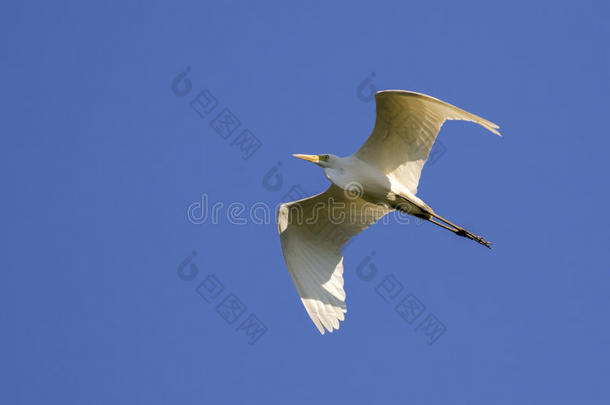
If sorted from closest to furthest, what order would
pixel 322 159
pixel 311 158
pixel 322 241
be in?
pixel 322 159 → pixel 311 158 → pixel 322 241

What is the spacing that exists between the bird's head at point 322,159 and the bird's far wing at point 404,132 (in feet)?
1.21

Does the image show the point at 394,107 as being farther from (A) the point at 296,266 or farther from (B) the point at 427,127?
(A) the point at 296,266

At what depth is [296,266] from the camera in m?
12.1

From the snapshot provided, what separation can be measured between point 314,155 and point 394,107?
1.69 meters

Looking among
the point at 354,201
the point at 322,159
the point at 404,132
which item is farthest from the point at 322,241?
the point at 404,132

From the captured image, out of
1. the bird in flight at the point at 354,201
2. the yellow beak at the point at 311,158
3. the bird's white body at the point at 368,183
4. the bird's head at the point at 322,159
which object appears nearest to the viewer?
the bird in flight at the point at 354,201

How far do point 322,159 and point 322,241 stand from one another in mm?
1331

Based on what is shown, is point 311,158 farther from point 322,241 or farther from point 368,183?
point 322,241

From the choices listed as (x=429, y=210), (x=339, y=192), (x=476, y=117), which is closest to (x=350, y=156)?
(x=339, y=192)


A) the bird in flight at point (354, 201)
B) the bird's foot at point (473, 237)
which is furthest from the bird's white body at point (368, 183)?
the bird's foot at point (473, 237)

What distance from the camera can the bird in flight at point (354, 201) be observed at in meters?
11.3

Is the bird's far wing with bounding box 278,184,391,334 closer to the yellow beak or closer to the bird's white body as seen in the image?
the bird's white body

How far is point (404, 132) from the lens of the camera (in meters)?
11.5

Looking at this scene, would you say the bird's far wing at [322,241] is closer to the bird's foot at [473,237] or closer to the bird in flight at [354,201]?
the bird in flight at [354,201]
